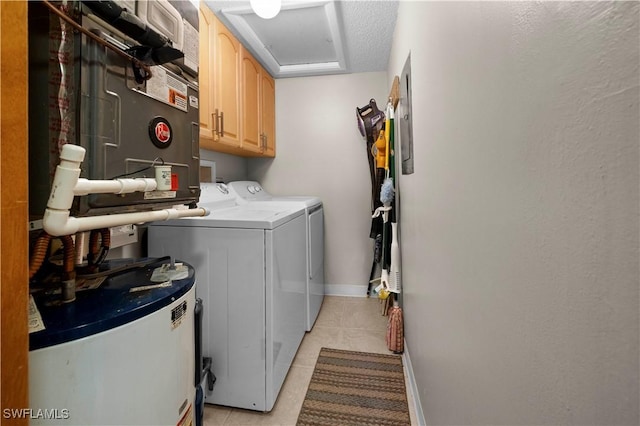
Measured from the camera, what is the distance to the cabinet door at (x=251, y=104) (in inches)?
93.6

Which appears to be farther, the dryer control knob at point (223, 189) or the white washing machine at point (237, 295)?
the dryer control knob at point (223, 189)

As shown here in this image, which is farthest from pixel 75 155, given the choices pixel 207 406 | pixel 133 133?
pixel 207 406

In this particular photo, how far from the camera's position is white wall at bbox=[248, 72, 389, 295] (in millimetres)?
3018

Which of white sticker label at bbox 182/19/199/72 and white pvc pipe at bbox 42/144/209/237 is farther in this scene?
white sticker label at bbox 182/19/199/72

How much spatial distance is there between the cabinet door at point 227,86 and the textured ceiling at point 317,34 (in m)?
0.11

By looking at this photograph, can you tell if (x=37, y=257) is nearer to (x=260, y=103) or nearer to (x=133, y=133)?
(x=133, y=133)

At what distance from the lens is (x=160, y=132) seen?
96 centimetres

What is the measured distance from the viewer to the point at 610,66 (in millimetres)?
313

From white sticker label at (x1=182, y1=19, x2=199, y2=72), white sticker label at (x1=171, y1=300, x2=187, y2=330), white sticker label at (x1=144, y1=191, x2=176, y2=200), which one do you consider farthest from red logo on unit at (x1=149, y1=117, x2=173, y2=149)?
white sticker label at (x1=171, y1=300, x2=187, y2=330)

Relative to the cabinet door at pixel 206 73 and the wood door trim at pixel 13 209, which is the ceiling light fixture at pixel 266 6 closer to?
the cabinet door at pixel 206 73

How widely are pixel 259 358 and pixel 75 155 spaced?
3.99 ft

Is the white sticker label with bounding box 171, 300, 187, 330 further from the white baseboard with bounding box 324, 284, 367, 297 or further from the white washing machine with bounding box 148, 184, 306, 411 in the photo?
the white baseboard with bounding box 324, 284, 367, 297

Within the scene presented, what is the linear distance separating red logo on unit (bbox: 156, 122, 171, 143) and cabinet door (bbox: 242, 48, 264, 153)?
1402mm

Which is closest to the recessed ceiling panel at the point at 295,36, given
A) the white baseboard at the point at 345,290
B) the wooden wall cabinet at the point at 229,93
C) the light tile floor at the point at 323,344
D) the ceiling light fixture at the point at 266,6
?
the wooden wall cabinet at the point at 229,93
